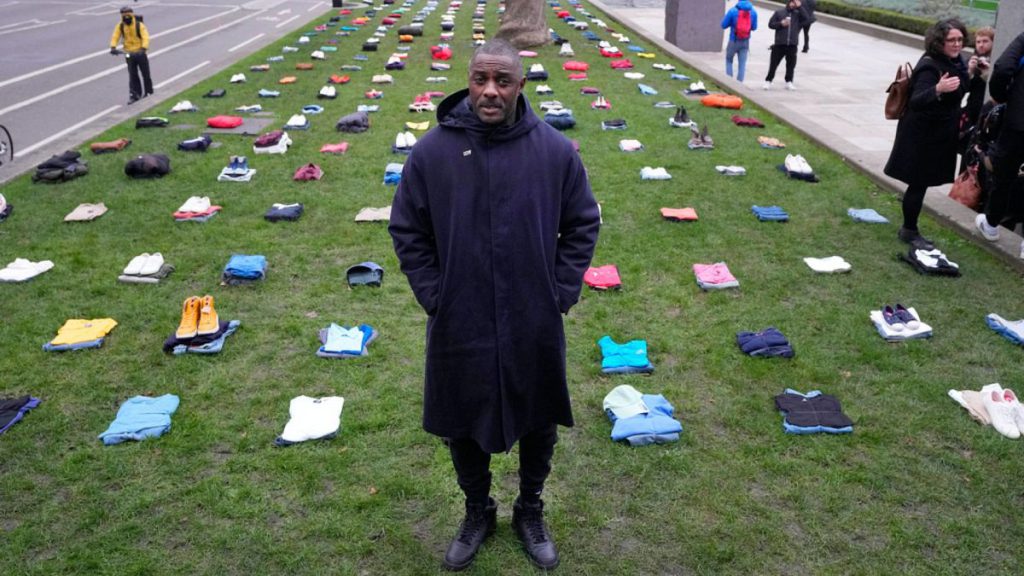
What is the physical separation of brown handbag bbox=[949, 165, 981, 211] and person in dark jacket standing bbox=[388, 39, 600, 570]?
666cm

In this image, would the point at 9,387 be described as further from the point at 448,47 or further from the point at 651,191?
the point at 448,47

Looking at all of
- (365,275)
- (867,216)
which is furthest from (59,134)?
(867,216)

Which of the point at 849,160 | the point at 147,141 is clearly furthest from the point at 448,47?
the point at 849,160

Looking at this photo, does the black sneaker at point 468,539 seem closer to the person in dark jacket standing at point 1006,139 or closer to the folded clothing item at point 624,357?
the folded clothing item at point 624,357

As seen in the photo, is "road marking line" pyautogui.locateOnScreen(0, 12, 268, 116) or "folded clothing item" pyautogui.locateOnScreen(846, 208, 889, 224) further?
"road marking line" pyautogui.locateOnScreen(0, 12, 268, 116)

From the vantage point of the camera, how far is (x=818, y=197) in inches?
357

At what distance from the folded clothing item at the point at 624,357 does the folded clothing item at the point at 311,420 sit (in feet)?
5.83

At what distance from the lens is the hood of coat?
10.3 feet

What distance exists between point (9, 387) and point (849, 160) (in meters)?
9.20

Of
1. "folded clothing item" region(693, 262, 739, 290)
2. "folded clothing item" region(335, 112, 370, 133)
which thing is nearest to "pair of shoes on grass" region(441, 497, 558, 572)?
"folded clothing item" region(693, 262, 739, 290)

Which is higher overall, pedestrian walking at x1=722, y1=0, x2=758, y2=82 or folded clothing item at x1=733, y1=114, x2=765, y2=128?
pedestrian walking at x1=722, y1=0, x2=758, y2=82

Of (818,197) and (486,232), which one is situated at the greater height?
(486,232)

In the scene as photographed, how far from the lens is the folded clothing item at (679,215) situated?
828cm

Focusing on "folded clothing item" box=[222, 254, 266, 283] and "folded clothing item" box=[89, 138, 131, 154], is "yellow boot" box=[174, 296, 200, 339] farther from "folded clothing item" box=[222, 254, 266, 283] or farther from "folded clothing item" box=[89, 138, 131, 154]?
"folded clothing item" box=[89, 138, 131, 154]
